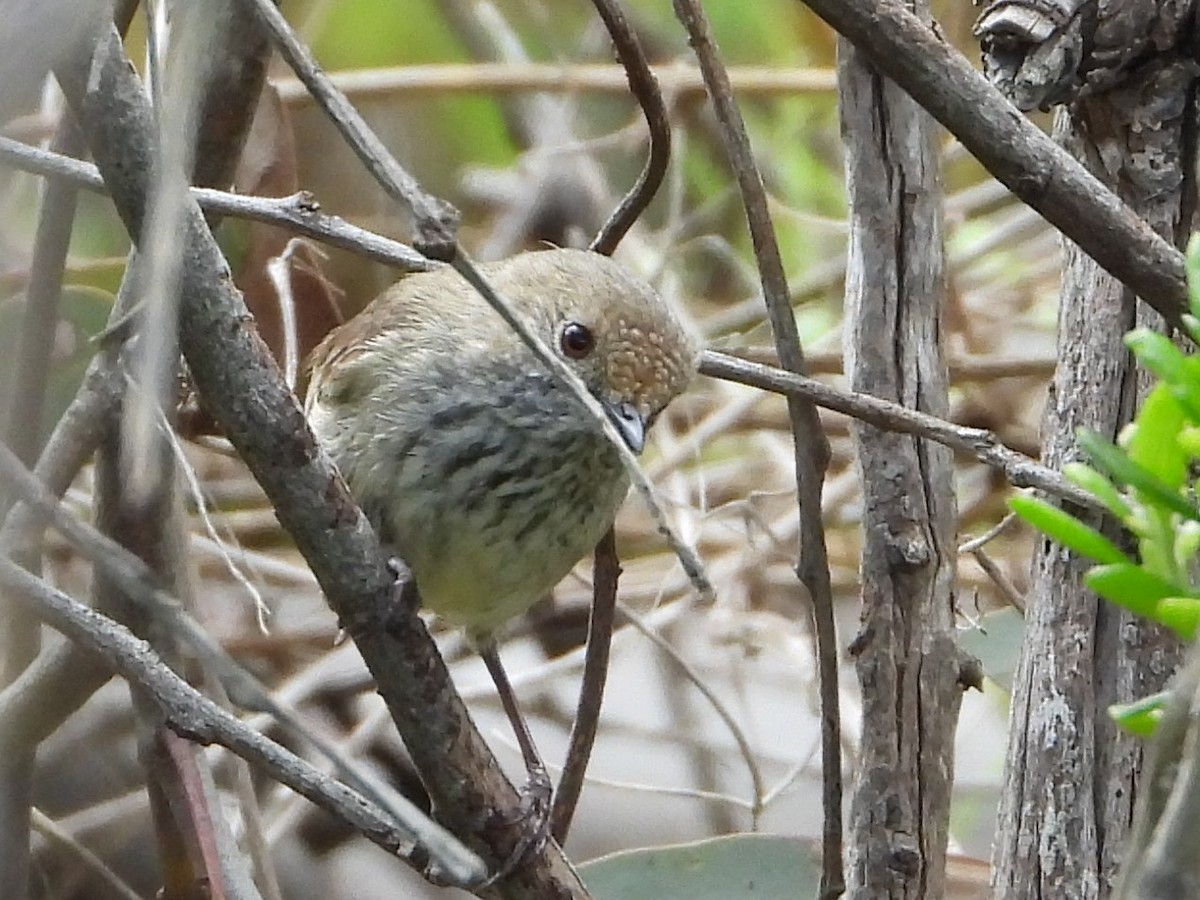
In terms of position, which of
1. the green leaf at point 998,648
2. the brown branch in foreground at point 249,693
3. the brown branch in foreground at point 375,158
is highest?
the green leaf at point 998,648

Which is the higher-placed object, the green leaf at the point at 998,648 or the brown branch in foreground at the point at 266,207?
the green leaf at the point at 998,648

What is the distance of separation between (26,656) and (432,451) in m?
0.58

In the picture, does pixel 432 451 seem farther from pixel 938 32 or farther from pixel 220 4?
pixel 220 4

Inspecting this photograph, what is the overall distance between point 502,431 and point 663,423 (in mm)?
1163

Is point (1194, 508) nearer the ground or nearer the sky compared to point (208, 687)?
nearer the ground

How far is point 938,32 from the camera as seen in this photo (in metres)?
1.32

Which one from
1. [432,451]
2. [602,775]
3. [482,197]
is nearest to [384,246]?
[432,451]

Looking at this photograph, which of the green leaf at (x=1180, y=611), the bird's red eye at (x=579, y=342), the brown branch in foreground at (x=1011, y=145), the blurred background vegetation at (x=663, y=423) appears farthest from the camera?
the blurred background vegetation at (x=663, y=423)

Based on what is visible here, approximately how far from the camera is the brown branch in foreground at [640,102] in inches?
65.2

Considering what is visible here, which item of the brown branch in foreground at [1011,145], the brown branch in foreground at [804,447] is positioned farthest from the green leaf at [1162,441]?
the brown branch in foreground at [804,447]

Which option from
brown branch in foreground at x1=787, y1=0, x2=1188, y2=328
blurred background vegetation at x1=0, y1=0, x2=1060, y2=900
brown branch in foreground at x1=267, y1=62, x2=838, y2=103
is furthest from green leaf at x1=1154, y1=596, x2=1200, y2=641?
brown branch in foreground at x1=267, y1=62, x2=838, y2=103

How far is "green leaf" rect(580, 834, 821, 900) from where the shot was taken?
79.0 inches

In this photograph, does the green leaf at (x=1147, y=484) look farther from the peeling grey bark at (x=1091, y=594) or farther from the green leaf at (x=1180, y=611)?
the peeling grey bark at (x=1091, y=594)

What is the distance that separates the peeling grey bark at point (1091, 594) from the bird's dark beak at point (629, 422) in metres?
0.61
